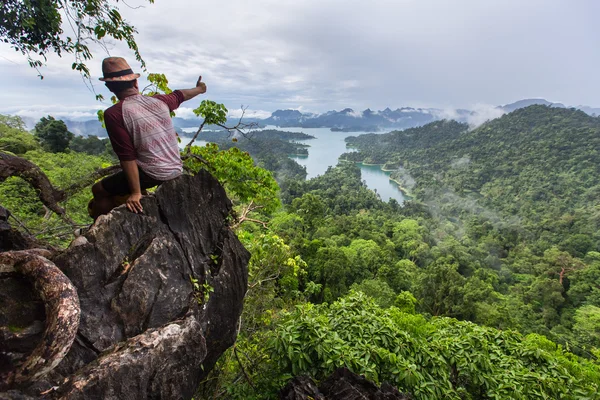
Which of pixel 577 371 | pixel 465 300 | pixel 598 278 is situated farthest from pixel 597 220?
pixel 577 371

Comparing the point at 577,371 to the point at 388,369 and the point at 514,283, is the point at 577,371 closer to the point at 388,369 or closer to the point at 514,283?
the point at 388,369

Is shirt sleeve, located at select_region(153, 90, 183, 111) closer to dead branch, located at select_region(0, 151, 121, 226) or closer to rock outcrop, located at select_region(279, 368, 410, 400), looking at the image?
dead branch, located at select_region(0, 151, 121, 226)

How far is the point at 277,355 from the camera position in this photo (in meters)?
3.83

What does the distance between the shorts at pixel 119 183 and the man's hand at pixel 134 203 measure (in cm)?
15

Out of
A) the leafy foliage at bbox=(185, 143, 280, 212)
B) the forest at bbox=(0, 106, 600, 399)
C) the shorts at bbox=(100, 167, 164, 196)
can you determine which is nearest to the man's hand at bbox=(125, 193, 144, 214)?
the shorts at bbox=(100, 167, 164, 196)

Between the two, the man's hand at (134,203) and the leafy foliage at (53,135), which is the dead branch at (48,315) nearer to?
the man's hand at (134,203)

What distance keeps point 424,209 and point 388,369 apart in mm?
73270

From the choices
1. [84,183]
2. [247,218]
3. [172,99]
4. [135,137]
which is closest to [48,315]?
[135,137]

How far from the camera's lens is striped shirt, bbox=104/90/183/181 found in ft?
8.08

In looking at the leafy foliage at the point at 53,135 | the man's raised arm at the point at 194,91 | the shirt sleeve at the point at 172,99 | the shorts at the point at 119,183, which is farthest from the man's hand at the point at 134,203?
the leafy foliage at the point at 53,135

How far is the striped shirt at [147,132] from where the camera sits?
2.46m

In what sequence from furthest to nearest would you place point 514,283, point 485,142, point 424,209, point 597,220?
point 485,142
point 424,209
point 597,220
point 514,283

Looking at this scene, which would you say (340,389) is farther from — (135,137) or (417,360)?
(135,137)

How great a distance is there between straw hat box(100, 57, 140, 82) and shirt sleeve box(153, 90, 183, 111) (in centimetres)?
33
